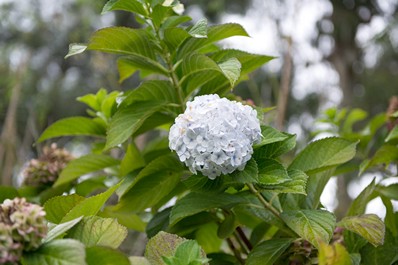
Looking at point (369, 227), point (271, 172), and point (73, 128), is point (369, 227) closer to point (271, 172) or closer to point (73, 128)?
point (271, 172)

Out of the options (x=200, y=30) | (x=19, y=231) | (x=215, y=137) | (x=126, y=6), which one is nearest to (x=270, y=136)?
(x=215, y=137)

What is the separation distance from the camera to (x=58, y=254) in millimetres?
566

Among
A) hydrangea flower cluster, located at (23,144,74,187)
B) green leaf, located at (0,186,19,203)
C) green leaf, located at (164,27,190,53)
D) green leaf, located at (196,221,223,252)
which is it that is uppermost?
green leaf, located at (164,27,190,53)

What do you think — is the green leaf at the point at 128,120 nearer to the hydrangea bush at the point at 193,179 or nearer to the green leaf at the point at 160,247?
the hydrangea bush at the point at 193,179

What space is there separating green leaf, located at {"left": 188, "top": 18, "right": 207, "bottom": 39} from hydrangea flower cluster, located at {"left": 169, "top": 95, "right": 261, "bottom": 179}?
129mm

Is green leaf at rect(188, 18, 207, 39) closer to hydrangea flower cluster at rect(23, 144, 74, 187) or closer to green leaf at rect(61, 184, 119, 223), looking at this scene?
green leaf at rect(61, 184, 119, 223)

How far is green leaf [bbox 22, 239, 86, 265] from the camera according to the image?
549mm

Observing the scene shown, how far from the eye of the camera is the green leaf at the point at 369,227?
0.79 m

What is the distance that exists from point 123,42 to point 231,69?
205mm

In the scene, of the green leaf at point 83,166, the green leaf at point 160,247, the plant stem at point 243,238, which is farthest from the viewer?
the green leaf at point 83,166

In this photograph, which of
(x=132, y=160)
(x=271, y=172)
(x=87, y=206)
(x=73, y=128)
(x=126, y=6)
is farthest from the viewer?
(x=73, y=128)

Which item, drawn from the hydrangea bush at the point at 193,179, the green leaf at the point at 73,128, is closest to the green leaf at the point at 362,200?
the hydrangea bush at the point at 193,179

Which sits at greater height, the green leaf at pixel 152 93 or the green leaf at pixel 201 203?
the green leaf at pixel 152 93

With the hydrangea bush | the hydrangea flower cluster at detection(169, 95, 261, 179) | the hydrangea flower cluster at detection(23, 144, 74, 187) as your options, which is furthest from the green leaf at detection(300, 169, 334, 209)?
the hydrangea flower cluster at detection(23, 144, 74, 187)
